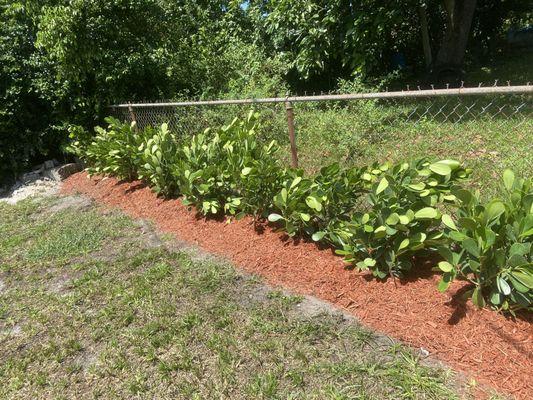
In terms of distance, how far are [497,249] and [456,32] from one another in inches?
321

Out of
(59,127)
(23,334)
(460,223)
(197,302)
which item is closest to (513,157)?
(460,223)

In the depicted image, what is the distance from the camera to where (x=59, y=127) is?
24.0 ft

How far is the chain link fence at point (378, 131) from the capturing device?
4.31m

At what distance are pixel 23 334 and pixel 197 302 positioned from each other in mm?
1267

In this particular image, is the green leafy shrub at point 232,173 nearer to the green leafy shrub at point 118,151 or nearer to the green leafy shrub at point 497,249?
the green leafy shrub at point 118,151

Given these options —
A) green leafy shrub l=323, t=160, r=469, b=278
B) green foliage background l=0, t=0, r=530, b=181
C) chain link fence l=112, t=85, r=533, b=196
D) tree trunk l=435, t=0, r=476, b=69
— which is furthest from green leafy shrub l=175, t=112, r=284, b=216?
tree trunk l=435, t=0, r=476, b=69

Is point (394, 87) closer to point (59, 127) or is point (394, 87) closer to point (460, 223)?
point (59, 127)

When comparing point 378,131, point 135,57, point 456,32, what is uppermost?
point 135,57

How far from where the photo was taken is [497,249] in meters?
2.17

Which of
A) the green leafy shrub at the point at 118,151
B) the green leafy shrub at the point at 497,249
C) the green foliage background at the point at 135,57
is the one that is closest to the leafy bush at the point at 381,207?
the green leafy shrub at the point at 497,249

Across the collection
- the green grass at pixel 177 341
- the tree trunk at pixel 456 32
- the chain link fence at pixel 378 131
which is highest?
the tree trunk at pixel 456 32

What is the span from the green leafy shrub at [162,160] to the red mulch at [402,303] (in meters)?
0.86

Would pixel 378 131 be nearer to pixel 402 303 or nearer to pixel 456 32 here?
pixel 402 303

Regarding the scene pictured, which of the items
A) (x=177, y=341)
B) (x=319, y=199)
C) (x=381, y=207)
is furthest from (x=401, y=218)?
(x=177, y=341)
